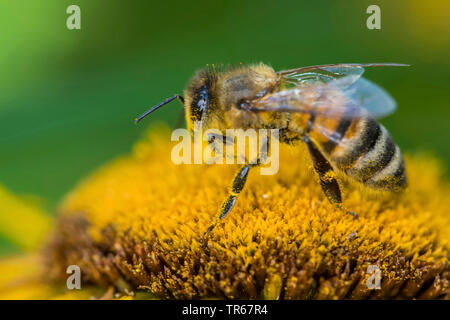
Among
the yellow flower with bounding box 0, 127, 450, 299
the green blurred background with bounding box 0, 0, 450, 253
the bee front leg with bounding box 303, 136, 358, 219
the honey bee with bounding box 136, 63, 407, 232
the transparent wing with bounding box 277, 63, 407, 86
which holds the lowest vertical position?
the yellow flower with bounding box 0, 127, 450, 299

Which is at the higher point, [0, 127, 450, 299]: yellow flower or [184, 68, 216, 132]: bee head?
[184, 68, 216, 132]: bee head

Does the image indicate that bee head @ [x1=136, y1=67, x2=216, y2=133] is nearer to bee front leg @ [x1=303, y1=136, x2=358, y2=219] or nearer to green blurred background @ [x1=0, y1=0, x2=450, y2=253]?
bee front leg @ [x1=303, y1=136, x2=358, y2=219]

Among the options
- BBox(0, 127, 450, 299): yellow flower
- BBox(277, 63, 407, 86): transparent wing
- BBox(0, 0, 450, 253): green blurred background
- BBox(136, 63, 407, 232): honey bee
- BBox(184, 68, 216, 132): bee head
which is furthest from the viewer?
BBox(0, 0, 450, 253): green blurred background

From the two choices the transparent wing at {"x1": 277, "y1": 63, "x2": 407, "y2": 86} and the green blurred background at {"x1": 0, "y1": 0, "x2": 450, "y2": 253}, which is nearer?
the transparent wing at {"x1": 277, "y1": 63, "x2": 407, "y2": 86}

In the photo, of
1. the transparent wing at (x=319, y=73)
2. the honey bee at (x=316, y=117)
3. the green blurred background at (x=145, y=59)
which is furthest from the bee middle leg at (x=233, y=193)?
the green blurred background at (x=145, y=59)

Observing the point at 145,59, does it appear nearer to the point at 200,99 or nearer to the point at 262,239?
the point at 200,99

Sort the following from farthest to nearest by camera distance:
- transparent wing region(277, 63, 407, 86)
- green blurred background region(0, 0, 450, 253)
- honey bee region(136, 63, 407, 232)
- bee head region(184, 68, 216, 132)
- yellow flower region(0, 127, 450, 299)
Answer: green blurred background region(0, 0, 450, 253), transparent wing region(277, 63, 407, 86), bee head region(184, 68, 216, 132), honey bee region(136, 63, 407, 232), yellow flower region(0, 127, 450, 299)

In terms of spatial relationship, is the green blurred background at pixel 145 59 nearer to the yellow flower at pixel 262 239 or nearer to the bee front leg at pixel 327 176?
the yellow flower at pixel 262 239

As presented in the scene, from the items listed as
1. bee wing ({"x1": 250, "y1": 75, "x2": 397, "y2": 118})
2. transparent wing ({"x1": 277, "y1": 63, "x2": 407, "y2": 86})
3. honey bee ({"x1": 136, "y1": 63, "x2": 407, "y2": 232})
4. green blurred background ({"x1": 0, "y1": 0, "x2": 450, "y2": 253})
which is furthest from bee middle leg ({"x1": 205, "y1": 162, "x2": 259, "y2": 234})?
green blurred background ({"x1": 0, "y1": 0, "x2": 450, "y2": 253})
